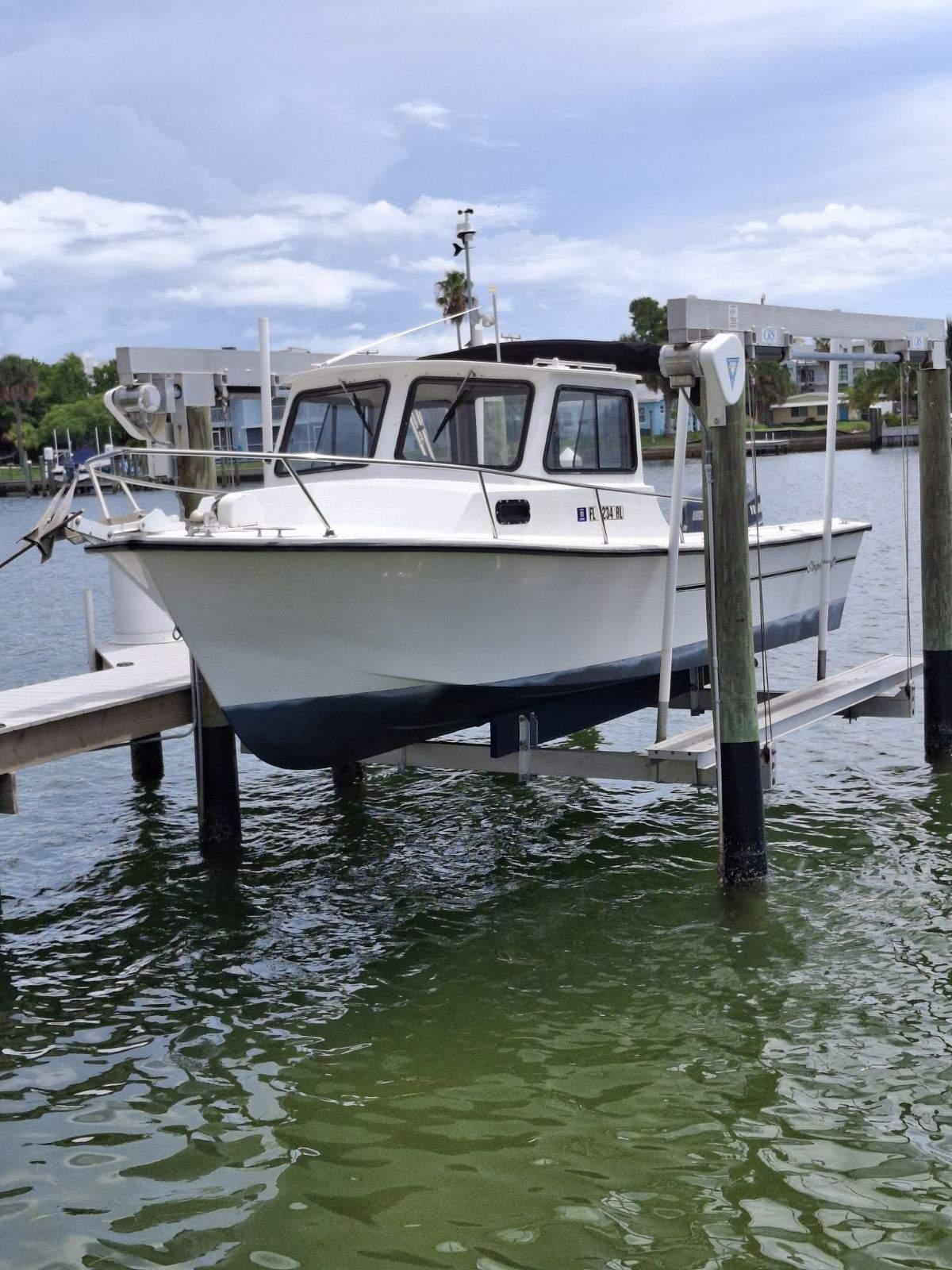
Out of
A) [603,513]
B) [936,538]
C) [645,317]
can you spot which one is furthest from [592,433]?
[645,317]

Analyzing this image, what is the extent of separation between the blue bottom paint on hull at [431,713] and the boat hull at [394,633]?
10 millimetres

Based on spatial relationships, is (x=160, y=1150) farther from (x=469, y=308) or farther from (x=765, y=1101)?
(x=469, y=308)

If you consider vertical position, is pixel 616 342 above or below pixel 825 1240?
above

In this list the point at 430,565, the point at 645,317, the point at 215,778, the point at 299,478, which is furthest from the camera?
the point at 645,317

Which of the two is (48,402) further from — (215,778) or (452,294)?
(215,778)

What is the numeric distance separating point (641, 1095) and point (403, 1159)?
119 cm

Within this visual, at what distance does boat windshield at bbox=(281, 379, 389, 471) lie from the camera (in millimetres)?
9789

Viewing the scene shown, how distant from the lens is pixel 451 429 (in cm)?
969

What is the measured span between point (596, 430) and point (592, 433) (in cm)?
6

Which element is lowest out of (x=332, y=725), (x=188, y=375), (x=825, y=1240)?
(x=825, y=1240)

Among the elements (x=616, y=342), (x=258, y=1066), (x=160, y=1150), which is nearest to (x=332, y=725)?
(x=258, y=1066)

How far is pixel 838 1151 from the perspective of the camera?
5918 millimetres

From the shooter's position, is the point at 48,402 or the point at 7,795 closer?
the point at 7,795

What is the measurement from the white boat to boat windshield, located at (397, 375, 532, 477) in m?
0.01
